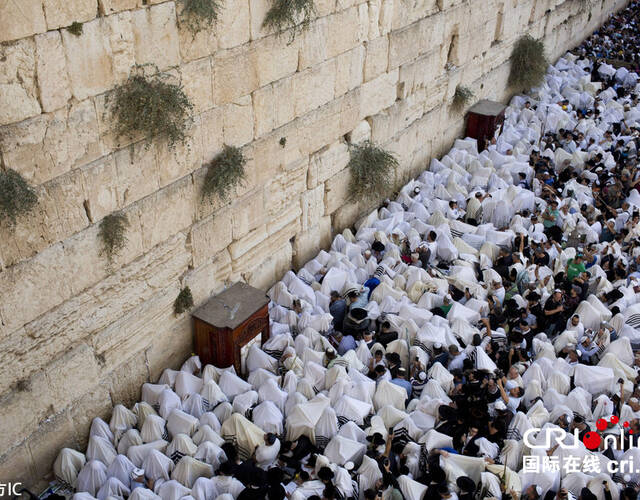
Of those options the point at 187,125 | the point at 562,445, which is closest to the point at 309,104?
the point at 187,125

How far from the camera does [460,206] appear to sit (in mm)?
11344

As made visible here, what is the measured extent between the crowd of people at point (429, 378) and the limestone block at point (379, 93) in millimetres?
1630

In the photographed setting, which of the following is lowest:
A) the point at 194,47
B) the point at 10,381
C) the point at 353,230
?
the point at 353,230

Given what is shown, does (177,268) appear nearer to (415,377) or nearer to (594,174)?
(415,377)

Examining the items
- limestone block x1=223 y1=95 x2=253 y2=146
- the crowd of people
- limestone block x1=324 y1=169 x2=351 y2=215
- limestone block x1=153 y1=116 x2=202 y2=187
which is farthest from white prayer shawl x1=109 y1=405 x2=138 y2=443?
limestone block x1=324 y1=169 x2=351 y2=215

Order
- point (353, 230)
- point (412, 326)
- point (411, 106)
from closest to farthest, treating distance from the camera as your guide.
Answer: point (412, 326)
point (353, 230)
point (411, 106)

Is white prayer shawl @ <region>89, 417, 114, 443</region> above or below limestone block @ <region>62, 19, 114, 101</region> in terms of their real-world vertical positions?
below

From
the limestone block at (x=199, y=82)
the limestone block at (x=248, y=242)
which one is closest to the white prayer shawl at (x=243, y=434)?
the limestone block at (x=248, y=242)

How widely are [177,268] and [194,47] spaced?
2.45 metres

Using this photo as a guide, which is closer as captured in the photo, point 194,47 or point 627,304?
point 194,47

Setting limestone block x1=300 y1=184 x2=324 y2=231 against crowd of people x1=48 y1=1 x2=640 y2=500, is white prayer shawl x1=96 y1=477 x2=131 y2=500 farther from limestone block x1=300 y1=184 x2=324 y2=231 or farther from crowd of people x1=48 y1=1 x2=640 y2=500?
limestone block x1=300 y1=184 x2=324 y2=231

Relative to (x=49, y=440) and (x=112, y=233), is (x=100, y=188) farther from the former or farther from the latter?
(x=49, y=440)

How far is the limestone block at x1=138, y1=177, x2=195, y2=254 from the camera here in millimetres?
6953

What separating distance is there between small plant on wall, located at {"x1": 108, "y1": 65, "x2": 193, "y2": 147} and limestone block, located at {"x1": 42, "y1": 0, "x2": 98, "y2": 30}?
26.8 inches
